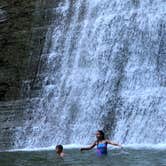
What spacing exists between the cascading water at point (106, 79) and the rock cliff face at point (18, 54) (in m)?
0.65

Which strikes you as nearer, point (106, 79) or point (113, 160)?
point (113, 160)

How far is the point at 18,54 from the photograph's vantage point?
90.9 feet

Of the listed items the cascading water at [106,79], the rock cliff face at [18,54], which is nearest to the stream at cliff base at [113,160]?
the cascading water at [106,79]

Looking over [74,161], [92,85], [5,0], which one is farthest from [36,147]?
[5,0]

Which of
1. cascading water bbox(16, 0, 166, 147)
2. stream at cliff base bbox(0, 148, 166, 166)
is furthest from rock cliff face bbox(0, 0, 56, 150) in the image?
stream at cliff base bbox(0, 148, 166, 166)

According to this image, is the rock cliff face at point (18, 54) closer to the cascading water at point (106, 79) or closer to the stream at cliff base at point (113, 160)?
the cascading water at point (106, 79)

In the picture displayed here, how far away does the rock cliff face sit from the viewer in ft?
84.0

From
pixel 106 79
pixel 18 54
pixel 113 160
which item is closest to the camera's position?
pixel 113 160

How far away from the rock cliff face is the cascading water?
653 mm

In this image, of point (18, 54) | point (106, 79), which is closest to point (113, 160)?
point (106, 79)

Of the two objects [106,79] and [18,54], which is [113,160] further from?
[18,54]

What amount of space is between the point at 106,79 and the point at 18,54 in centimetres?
556

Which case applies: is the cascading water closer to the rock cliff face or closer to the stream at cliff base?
the rock cliff face

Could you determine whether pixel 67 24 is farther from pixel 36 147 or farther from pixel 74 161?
pixel 74 161
